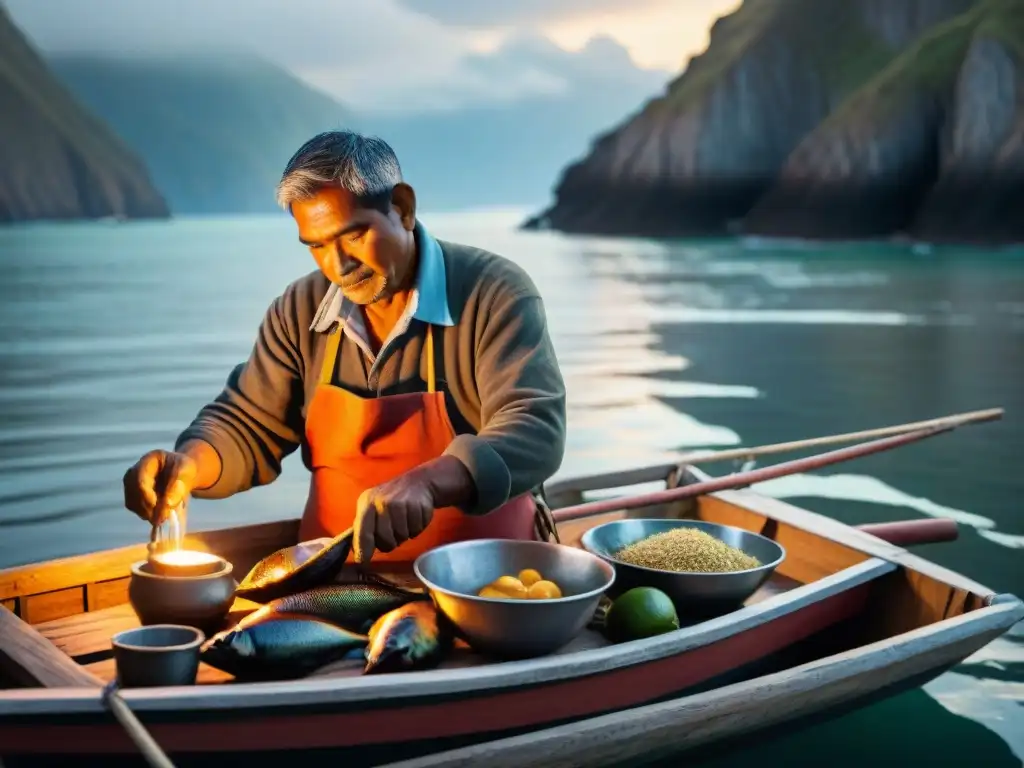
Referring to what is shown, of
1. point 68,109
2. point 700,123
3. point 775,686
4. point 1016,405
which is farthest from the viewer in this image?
point 68,109

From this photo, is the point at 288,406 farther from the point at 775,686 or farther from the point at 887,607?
the point at 887,607

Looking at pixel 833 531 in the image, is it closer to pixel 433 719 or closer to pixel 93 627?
pixel 433 719

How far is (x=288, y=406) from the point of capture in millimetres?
4219

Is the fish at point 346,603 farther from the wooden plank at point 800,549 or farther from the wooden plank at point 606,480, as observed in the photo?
the wooden plank at point 606,480

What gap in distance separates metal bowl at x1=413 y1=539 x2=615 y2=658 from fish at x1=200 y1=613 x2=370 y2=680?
0.32 metres

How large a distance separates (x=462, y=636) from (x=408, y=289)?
3.60 ft

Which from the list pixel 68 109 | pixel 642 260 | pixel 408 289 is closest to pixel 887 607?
pixel 408 289

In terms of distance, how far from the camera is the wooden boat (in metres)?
2.94

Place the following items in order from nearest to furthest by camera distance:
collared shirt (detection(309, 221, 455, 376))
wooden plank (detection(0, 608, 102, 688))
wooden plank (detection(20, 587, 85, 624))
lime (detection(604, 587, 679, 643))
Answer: wooden plank (detection(0, 608, 102, 688)) → lime (detection(604, 587, 679, 643)) → collared shirt (detection(309, 221, 455, 376)) → wooden plank (detection(20, 587, 85, 624))

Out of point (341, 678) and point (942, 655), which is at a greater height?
point (341, 678)

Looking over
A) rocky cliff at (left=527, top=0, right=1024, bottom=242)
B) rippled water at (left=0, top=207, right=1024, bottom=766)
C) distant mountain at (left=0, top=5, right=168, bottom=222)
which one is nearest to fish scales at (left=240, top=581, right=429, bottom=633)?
rippled water at (left=0, top=207, right=1024, bottom=766)

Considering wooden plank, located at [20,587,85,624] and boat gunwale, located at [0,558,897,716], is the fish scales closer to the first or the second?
boat gunwale, located at [0,558,897,716]

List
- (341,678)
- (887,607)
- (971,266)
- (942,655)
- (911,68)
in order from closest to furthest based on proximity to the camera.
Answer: (341,678) → (942,655) → (887,607) → (971,266) → (911,68)

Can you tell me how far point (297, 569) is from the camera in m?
3.50
